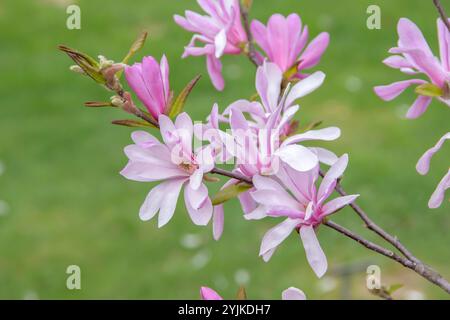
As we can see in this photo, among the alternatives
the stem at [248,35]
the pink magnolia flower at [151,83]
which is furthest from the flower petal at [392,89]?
the pink magnolia flower at [151,83]

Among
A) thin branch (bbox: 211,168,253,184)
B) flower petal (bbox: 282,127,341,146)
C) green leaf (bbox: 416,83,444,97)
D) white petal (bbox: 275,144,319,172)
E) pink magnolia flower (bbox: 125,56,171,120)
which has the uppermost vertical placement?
pink magnolia flower (bbox: 125,56,171,120)

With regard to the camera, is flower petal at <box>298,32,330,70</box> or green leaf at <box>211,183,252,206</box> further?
flower petal at <box>298,32,330,70</box>

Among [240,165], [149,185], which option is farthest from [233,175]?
[149,185]

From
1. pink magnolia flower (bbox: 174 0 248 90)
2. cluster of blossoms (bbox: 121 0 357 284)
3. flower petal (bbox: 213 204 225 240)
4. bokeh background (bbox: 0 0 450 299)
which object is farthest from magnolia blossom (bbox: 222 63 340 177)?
bokeh background (bbox: 0 0 450 299)

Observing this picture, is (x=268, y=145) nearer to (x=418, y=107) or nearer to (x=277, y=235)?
(x=277, y=235)

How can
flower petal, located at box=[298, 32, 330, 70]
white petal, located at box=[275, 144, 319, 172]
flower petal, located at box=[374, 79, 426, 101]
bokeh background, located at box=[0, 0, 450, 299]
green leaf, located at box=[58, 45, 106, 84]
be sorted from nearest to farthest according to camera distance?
1. white petal, located at box=[275, 144, 319, 172]
2. green leaf, located at box=[58, 45, 106, 84]
3. flower petal, located at box=[374, 79, 426, 101]
4. flower petal, located at box=[298, 32, 330, 70]
5. bokeh background, located at box=[0, 0, 450, 299]

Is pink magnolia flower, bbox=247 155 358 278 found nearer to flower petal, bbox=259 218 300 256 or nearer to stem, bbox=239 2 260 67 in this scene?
flower petal, bbox=259 218 300 256

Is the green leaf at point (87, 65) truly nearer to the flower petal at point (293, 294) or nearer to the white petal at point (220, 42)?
the white petal at point (220, 42)
